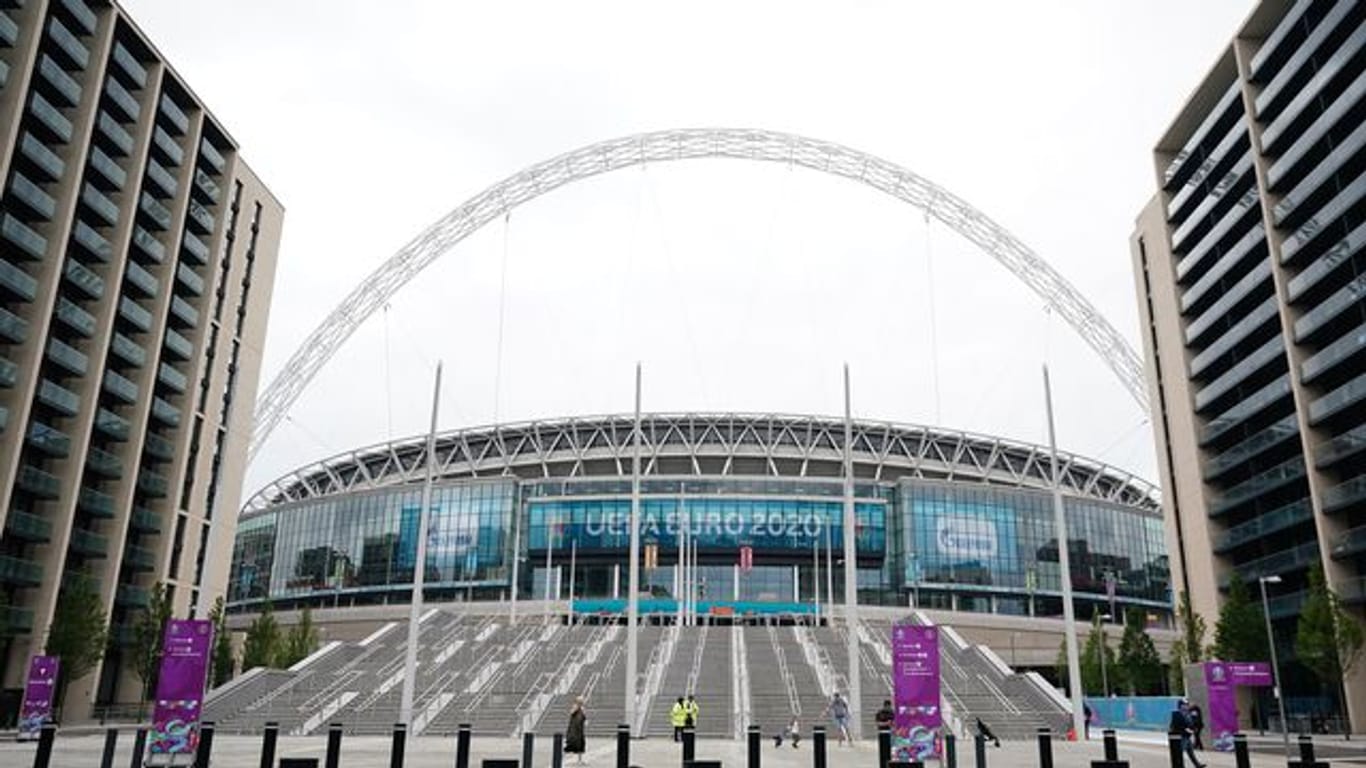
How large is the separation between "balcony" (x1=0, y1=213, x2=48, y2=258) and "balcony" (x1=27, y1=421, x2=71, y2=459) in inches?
420

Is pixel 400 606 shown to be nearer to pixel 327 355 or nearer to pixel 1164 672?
pixel 327 355

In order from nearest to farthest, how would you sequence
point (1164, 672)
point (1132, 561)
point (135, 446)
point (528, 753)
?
point (528, 753), point (135, 446), point (1164, 672), point (1132, 561)

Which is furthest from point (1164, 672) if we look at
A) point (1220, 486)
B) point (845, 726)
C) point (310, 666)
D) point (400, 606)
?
point (400, 606)

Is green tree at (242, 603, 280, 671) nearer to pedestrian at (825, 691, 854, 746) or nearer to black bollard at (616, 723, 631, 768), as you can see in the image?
pedestrian at (825, 691, 854, 746)

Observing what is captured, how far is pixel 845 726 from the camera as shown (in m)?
35.6

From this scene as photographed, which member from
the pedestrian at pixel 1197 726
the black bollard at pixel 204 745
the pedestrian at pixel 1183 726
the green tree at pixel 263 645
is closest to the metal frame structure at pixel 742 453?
the green tree at pixel 263 645

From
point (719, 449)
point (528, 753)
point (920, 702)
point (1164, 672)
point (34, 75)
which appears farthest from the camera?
point (719, 449)

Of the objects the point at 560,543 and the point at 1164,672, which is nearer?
the point at 1164,672

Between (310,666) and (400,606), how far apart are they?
55.0 m

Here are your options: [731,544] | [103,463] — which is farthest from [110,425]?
Result: [731,544]

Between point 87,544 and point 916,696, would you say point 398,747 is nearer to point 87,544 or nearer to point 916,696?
point 916,696

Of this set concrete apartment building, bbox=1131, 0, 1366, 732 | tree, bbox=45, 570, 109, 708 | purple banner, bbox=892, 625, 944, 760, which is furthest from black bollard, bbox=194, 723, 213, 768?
concrete apartment building, bbox=1131, 0, 1366, 732

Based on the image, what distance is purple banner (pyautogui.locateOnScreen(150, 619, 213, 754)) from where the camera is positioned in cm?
2095

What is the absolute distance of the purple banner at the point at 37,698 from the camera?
37.8 m
